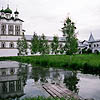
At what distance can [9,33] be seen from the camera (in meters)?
55.1

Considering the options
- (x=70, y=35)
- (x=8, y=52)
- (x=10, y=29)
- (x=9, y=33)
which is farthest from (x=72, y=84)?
(x=10, y=29)

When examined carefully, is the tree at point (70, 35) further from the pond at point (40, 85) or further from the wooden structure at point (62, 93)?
the wooden structure at point (62, 93)

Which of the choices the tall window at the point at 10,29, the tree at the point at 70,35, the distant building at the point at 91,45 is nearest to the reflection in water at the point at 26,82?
the tree at the point at 70,35

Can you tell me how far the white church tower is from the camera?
176ft

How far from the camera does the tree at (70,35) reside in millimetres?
24406

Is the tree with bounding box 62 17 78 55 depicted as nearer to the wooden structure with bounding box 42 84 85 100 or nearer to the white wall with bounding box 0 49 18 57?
the wooden structure with bounding box 42 84 85 100

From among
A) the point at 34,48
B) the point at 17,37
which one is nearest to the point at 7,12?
the point at 17,37

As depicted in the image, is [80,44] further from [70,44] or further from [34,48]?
[70,44]

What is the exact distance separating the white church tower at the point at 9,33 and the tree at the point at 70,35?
3269cm

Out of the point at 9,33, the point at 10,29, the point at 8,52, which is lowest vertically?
the point at 8,52

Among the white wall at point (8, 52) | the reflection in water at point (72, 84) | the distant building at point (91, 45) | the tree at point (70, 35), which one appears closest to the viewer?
the reflection in water at point (72, 84)

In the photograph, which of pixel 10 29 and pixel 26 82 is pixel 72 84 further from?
pixel 10 29

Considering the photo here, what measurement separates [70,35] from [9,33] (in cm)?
3482

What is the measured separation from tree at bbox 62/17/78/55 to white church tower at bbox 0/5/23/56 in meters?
32.7
